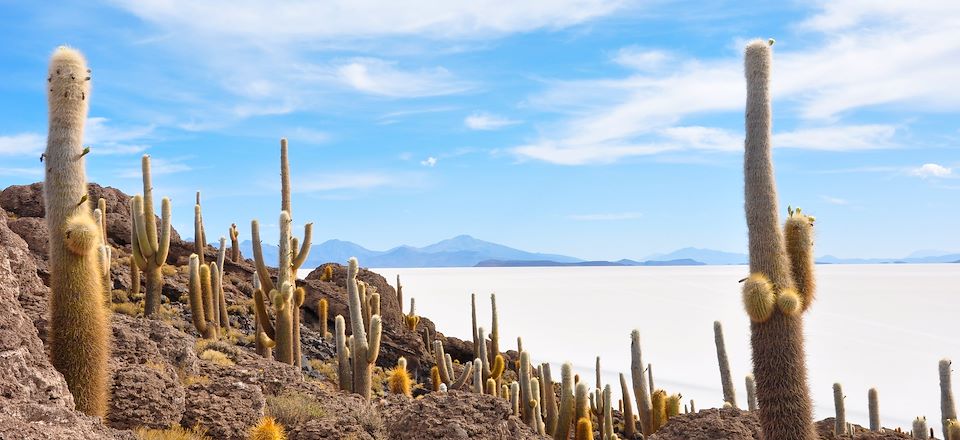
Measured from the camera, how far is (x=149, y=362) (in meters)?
9.61

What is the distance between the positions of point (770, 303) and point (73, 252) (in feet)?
22.8

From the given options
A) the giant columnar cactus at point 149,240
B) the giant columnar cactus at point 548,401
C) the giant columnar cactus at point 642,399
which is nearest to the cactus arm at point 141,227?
the giant columnar cactus at point 149,240

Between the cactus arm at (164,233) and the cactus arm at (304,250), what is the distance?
7.61ft

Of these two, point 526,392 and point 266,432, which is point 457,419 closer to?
point 266,432

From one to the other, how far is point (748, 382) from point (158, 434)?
12.1 m

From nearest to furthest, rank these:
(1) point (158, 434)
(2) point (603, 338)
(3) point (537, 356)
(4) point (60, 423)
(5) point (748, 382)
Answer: (4) point (60, 423) < (1) point (158, 434) < (5) point (748, 382) < (3) point (537, 356) < (2) point (603, 338)

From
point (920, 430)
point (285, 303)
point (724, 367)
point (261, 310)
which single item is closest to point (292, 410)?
point (285, 303)

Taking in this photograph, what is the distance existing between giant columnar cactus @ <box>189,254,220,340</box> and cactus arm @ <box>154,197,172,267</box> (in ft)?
1.88

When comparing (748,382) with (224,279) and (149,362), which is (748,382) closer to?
(149,362)

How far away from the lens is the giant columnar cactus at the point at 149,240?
15.4 metres

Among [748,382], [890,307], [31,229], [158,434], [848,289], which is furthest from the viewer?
[848,289]

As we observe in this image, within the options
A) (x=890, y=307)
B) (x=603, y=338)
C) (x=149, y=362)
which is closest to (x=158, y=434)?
(x=149, y=362)

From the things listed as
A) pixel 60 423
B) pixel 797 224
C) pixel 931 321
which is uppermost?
pixel 797 224

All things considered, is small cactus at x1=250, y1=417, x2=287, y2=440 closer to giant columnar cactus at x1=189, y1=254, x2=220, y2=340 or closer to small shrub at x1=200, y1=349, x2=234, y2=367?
small shrub at x1=200, y1=349, x2=234, y2=367
